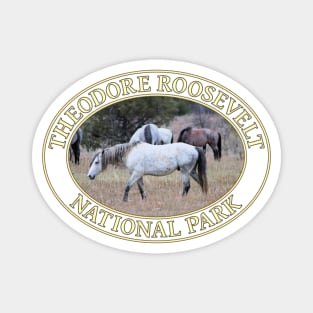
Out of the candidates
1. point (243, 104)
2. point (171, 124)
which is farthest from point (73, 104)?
point (243, 104)

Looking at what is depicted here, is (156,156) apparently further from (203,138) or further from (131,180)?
(203,138)

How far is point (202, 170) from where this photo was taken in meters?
8.88

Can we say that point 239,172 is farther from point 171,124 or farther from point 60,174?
point 60,174

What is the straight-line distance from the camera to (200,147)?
29.2ft

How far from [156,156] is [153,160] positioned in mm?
47

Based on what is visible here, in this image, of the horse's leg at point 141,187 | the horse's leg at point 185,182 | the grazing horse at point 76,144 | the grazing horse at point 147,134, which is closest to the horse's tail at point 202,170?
the horse's leg at point 185,182

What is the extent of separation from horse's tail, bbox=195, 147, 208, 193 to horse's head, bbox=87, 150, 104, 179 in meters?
0.92

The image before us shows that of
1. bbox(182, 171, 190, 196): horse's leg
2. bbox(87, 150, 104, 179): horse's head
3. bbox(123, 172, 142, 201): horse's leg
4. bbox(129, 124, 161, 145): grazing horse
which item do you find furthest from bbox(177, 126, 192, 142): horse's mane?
bbox(87, 150, 104, 179): horse's head

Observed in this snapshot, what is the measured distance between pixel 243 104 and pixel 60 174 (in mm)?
1812

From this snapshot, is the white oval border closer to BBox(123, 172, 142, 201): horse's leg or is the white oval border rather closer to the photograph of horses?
the photograph of horses

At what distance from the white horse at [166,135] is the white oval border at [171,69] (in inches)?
22.9

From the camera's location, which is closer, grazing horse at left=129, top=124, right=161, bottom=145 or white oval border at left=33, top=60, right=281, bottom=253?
white oval border at left=33, top=60, right=281, bottom=253

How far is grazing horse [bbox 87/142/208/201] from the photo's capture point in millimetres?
8820

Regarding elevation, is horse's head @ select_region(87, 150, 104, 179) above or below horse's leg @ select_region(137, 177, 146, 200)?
above
